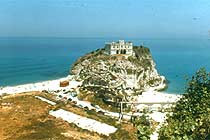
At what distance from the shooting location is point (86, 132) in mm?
42688

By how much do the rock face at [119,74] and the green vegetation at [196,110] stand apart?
40.5m

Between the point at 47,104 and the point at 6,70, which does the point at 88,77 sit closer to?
the point at 47,104

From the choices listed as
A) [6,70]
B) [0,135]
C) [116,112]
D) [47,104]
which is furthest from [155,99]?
[6,70]

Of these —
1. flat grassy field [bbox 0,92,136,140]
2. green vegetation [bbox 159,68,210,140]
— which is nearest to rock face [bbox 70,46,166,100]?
flat grassy field [bbox 0,92,136,140]

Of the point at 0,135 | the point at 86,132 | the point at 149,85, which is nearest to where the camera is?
the point at 0,135

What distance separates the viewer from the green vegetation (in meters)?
24.4

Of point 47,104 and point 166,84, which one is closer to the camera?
point 47,104

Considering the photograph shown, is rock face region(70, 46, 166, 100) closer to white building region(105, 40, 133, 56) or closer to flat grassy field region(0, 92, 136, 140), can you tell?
white building region(105, 40, 133, 56)

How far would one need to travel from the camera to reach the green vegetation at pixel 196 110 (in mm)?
24359

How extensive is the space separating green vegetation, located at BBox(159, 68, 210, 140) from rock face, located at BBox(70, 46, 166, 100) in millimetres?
40520

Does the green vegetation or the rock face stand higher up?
the green vegetation

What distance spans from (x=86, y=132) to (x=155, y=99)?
4861cm

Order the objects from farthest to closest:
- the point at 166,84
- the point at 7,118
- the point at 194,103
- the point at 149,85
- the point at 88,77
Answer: the point at 166,84
the point at 149,85
the point at 88,77
the point at 7,118
the point at 194,103

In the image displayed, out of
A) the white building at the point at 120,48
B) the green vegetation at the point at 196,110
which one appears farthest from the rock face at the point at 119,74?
the green vegetation at the point at 196,110
